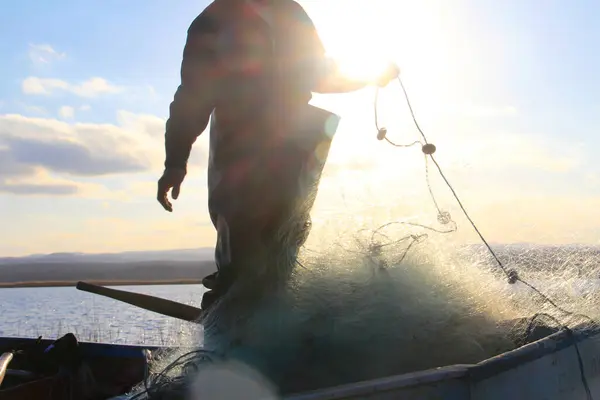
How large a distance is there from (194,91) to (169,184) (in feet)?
2.05

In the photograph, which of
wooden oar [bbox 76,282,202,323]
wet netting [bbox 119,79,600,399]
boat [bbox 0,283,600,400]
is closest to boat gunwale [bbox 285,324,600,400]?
→ boat [bbox 0,283,600,400]

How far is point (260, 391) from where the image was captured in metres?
3.21

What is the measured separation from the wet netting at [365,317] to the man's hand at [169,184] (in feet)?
2.66

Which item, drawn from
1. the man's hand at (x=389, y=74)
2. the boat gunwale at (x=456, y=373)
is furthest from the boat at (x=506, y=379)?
the man's hand at (x=389, y=74)

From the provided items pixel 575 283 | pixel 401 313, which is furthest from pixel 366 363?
pixel 575 283

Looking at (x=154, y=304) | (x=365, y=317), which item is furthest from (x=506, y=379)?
(x=154, y=304)

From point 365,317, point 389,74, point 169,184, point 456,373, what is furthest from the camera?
point 389,74

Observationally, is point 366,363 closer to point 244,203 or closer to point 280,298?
point 280,298

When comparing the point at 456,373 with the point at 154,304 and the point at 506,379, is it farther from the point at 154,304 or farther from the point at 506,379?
the point at 154,304

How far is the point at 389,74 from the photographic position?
448cm

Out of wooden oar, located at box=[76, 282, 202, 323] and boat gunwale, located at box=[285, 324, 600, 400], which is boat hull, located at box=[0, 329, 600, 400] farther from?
wooden oar, located at box=[76, 282, 202, 323]

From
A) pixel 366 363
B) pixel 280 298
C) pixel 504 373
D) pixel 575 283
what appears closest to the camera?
pixel 504 373

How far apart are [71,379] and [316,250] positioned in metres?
3.18

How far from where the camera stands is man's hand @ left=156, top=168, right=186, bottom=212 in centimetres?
429
